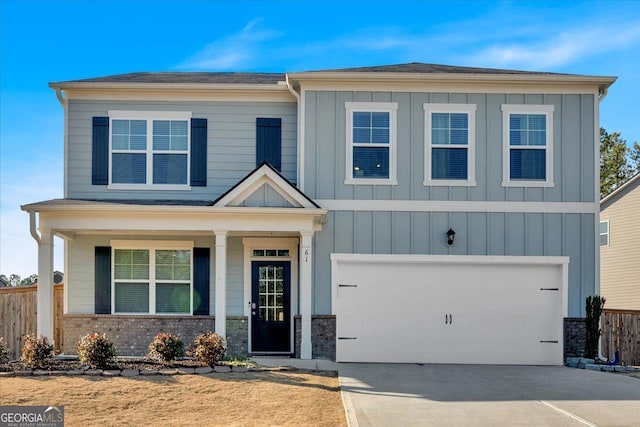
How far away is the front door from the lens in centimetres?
1402

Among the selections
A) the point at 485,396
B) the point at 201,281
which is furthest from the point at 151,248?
the point at 485,396

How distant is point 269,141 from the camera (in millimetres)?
14305

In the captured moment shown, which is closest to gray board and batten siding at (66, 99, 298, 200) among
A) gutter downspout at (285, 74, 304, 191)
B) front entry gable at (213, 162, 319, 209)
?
gutter downspout at (285, 74, 304, 191)

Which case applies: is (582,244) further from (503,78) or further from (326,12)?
(326,12)

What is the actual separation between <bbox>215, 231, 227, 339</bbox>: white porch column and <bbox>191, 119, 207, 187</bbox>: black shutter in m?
1.87

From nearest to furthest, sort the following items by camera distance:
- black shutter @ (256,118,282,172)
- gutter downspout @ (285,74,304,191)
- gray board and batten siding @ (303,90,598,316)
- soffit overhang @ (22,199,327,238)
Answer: soffit overhang @ (22,199,327,238), gray board and batten siding @ (303,90,598,316), gutter downspout @ (285,74,304,191), black shutter @ (256,118,282,172)

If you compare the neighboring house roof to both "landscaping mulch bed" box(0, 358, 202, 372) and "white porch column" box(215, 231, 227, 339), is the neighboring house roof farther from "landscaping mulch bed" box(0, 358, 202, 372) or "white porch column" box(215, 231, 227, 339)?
"landscaping mulch bed" box(0, 358, 202, 372)

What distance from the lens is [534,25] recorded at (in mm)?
15016

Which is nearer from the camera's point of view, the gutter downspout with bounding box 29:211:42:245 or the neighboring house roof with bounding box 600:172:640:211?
the gutter downspout with bounding box 29:211:42:245

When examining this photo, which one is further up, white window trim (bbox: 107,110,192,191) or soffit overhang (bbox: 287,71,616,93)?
soffit overhang (bbox: 287,71,616,93)

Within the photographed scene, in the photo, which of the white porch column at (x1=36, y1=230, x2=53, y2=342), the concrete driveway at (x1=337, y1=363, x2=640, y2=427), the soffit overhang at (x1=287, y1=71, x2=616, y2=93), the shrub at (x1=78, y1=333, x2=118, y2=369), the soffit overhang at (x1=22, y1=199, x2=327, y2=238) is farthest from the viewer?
the soffit overhang at (x1=287, y1=71, x2=616, y2=93)

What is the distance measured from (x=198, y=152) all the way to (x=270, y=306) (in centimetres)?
370

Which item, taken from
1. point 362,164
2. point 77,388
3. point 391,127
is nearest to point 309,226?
point 362,164

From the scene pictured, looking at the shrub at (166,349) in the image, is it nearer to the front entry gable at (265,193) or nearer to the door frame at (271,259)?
the door frame at (271,259)
